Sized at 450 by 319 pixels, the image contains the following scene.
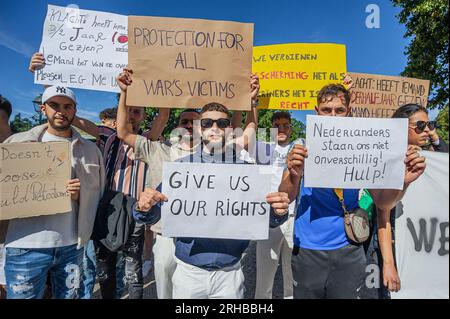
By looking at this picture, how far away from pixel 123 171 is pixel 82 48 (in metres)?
1.27

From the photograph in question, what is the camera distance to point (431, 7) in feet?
33.1

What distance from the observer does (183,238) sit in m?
2.17

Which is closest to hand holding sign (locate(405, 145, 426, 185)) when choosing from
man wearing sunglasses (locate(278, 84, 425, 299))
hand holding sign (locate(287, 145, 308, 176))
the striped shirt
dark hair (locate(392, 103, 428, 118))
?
man wearing sunglasses (locate(278, 84, 425, 299))

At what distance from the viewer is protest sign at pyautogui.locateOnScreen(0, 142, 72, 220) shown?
2211 millimetres

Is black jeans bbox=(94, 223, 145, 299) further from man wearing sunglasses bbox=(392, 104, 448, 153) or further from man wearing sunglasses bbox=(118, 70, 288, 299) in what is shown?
man wearing sunglasses bbox=(392, 104, 448, 153)

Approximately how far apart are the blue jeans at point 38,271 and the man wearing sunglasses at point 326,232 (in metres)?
1.66

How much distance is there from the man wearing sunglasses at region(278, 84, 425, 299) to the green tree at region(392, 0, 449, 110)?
34.2ft

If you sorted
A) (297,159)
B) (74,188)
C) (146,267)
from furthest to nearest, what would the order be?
(146,267) < (74,188) < (297,159)

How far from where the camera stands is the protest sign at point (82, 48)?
2.92m

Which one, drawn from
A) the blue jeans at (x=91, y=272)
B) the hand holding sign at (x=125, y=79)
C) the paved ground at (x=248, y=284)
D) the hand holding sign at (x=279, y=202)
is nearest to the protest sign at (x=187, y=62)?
the hand holding sign at (x=125, y=79)

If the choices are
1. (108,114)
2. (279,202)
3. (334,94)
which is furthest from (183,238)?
(108,114)

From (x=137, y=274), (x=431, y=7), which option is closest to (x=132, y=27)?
(x=137, y=274)

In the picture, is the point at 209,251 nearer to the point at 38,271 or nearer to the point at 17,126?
the point at 38,271

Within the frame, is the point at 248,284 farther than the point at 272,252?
Yes
